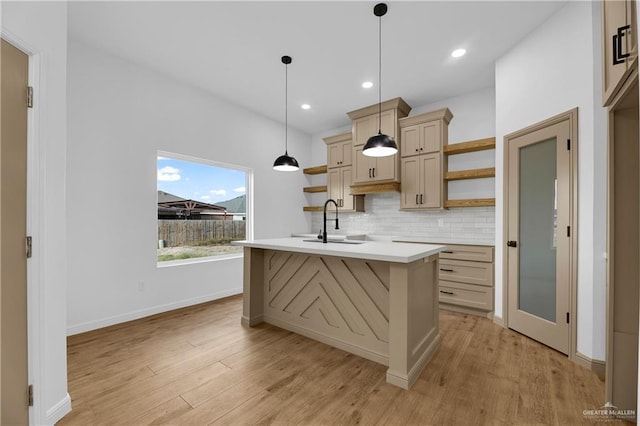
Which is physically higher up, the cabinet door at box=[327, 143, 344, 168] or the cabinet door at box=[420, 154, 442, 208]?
the cabinet door at box=[327, 143, 344, 168]

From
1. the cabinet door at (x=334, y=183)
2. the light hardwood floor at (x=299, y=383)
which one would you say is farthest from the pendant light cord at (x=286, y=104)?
the light hardwood floor at (x=299, y=383)

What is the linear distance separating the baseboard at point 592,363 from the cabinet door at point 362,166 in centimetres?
319

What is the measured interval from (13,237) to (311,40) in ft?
9.62

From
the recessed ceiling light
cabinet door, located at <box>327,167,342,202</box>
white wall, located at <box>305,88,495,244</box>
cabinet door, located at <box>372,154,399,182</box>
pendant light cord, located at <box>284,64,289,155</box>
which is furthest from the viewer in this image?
cabinet door, located at <box>327,167,342,202</box>

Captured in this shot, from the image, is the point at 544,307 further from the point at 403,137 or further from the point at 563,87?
the point at 403,137

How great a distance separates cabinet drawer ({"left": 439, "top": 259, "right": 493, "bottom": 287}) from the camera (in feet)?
11.3

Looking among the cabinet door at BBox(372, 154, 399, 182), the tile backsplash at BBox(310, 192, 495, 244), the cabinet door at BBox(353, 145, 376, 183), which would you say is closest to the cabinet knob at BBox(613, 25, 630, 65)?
the tile backsplash at BBox(310, 192, 495, 244)

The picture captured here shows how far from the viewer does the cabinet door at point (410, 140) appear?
4.21 metres

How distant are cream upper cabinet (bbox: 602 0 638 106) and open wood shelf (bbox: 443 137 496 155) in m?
2.07

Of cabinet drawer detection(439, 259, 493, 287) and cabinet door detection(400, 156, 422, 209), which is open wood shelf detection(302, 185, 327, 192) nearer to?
cabinet door detection(400, 156, 422, 209)

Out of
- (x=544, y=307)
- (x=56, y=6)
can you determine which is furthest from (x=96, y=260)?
(x=544, y=307)

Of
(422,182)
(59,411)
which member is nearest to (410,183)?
(422,182)

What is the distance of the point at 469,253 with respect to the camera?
3.58 m

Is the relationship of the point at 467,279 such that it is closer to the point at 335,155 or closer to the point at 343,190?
the point at 343,190
